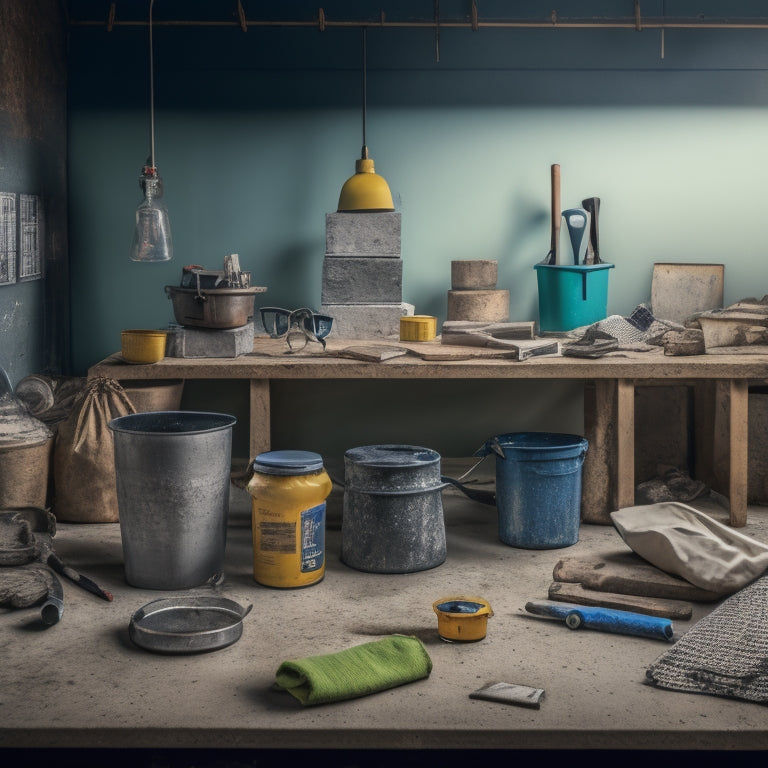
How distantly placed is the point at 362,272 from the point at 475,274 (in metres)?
0.59

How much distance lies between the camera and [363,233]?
4.73 m

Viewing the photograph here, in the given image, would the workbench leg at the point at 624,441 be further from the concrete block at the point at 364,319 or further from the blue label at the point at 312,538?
the blue label at the point at 312,538

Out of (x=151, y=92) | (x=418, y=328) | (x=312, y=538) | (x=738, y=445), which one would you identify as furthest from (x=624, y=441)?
(x=151, y=92)

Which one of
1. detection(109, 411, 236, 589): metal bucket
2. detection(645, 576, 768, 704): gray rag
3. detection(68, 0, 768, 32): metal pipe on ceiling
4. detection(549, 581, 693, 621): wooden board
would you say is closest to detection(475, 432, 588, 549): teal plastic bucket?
detection(549, 581, 693, 621): wooden board

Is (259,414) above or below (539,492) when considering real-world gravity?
above

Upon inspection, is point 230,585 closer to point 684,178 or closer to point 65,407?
point 65,407

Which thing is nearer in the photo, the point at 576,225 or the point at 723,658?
the point at 723,658

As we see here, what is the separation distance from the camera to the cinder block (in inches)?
186

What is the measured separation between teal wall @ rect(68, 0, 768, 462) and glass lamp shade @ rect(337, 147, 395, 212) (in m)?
0.42

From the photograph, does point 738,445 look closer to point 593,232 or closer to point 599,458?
point 599,458

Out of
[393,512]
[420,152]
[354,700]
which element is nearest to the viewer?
[354,700]

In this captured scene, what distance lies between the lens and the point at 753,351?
4297 millimetres

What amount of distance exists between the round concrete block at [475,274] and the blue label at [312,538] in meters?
1.87
